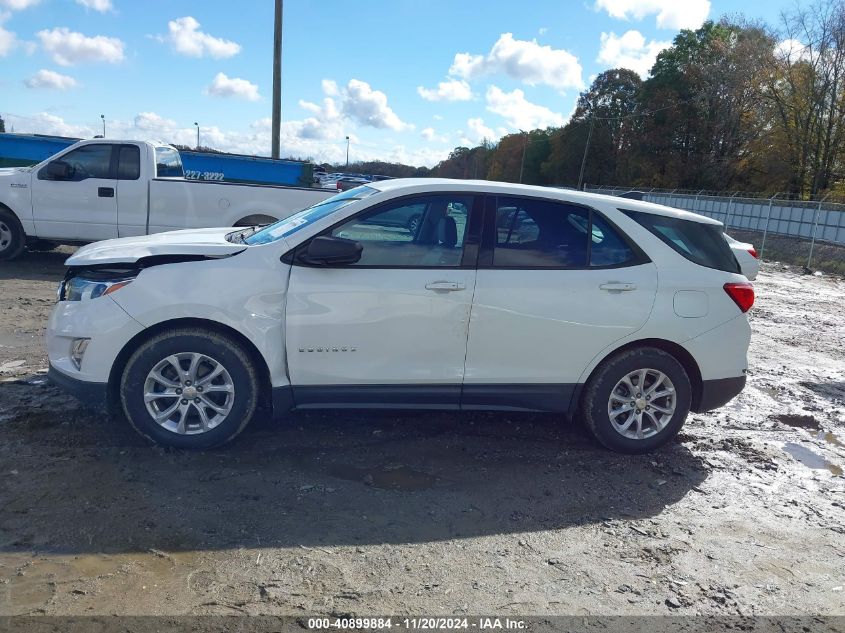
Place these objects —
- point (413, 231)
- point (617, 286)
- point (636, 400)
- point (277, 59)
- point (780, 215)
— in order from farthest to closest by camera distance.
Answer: point (780, 215) < point (277, 59) < point (636, 400) < point (617, 286) < point (413, 231)

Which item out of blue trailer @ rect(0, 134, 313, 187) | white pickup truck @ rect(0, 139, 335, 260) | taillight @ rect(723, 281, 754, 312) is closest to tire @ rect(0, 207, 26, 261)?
white pickup truck @ rect(0, 139, 335, 260)

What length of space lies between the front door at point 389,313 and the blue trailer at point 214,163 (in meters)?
11.4

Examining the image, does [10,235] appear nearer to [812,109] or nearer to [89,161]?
[89,161]

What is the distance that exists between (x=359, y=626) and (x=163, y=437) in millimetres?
2142

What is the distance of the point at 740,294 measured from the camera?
504 centimetres

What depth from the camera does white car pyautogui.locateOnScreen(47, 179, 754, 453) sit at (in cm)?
446

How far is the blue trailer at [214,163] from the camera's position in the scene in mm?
15492

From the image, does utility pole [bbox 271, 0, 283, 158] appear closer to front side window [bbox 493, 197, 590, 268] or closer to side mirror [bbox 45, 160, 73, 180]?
side mirror [bbox 45, 160, 73, 180]

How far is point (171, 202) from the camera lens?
10.9m

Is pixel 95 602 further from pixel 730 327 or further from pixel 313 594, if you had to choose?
pixel 730 327

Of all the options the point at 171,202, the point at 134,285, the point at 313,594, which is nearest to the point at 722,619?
the point at 313,594

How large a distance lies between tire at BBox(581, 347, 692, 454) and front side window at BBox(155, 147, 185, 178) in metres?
8.72

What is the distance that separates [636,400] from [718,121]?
51.7 m

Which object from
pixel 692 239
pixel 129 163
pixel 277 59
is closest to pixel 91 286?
pixel 692 239
